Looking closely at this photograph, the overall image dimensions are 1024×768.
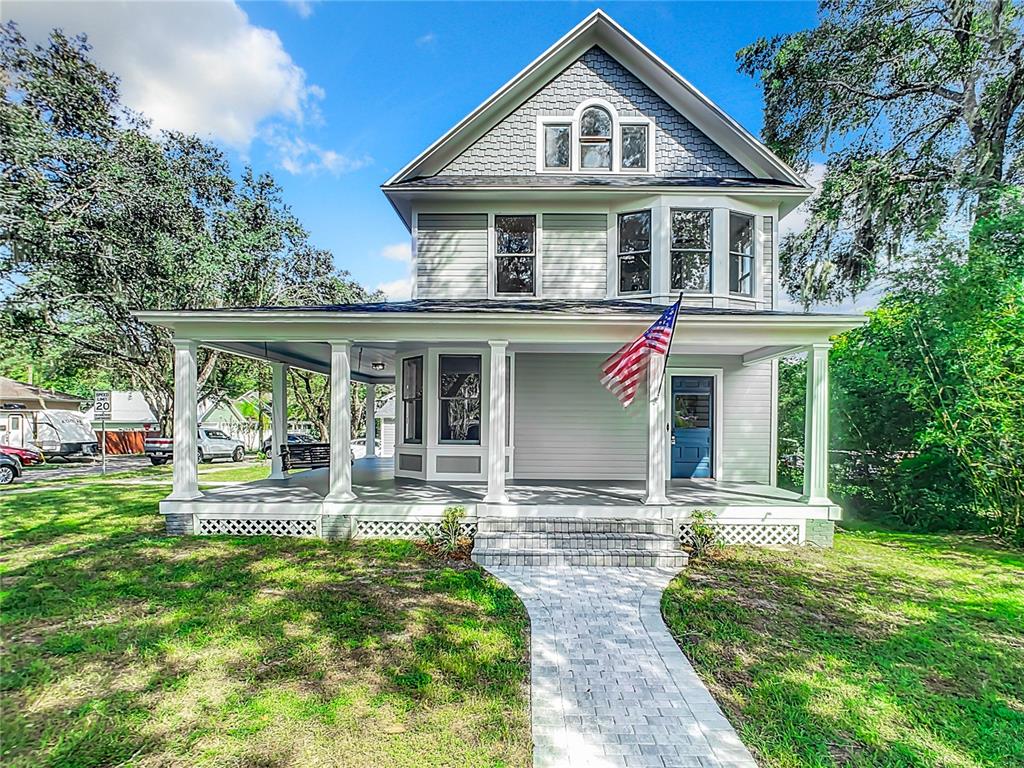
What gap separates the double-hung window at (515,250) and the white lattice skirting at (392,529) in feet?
16.4

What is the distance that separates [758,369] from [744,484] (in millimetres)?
2443

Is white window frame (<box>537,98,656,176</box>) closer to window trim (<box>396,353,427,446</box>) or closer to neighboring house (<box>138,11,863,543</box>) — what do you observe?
neighboring house (<box>138,11,863,543</box>)

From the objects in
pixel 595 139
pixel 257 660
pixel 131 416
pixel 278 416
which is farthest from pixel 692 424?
pixel 131 416

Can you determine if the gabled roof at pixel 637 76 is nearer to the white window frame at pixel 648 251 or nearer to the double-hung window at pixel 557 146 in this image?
the double-hung window at pixel 557 146

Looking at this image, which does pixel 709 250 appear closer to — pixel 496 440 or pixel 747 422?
pixel 747 422

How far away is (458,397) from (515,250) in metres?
3.36

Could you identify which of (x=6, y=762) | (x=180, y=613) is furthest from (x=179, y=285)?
(x=6, y=762)

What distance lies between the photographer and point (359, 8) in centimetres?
998

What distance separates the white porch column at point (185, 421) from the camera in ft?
24.6

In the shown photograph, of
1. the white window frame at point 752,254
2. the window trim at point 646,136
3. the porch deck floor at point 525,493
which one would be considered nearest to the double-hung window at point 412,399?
the porch deck floor at point 525,493

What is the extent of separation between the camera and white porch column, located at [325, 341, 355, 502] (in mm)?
7582

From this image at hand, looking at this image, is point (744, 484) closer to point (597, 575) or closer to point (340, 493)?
point (597, 575)

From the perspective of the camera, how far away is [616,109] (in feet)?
32.6

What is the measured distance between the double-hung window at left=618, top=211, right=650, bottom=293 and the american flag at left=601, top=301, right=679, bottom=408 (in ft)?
10.9
